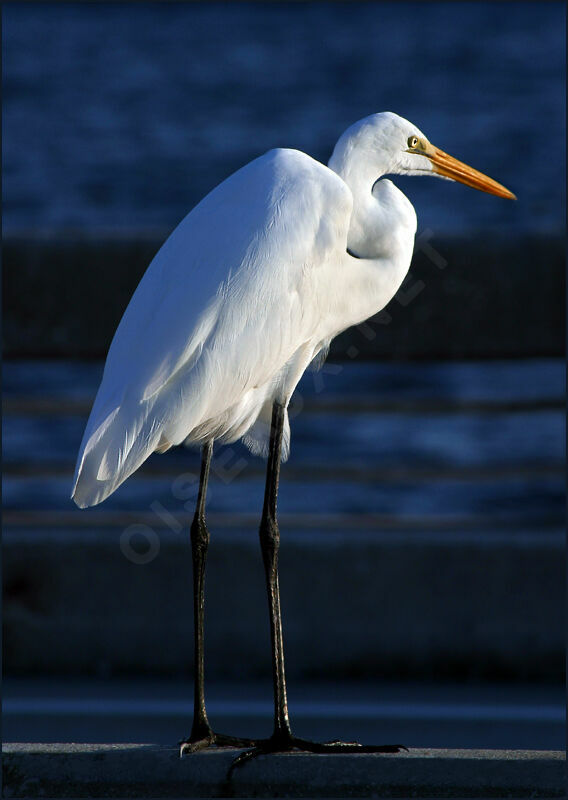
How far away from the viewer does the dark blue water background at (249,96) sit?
14289 millimetres

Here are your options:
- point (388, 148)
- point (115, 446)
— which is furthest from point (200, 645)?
point (388, 148)

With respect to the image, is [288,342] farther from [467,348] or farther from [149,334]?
[467,348]

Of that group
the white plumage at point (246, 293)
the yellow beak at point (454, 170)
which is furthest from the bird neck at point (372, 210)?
the yellow beak at point (454, 170)

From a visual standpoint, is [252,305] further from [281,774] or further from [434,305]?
[434,305]

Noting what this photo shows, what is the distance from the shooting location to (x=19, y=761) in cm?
202

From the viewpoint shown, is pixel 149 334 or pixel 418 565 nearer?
pixel 149 334

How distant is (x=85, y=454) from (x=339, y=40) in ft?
72.0

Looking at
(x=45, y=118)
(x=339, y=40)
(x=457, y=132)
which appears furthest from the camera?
(x=339, y=40)

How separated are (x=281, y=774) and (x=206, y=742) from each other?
22 centimetres

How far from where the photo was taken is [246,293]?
7.17ft

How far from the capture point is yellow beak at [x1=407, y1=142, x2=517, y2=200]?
2.41 metres

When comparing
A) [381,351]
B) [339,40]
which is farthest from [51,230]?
[339,40]

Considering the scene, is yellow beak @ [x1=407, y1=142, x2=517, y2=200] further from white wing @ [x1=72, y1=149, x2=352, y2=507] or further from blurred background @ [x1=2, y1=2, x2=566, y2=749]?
blurred background @ [x1=2, y1=2, x2=566, y2=749]

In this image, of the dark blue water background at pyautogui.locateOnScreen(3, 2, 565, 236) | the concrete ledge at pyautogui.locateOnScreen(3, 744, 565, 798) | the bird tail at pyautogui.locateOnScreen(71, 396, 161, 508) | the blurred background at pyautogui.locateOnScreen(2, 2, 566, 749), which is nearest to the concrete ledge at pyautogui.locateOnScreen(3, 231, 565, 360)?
the blurred background at pyautogui.locateOnScreen(2, 2, 566, 749)
